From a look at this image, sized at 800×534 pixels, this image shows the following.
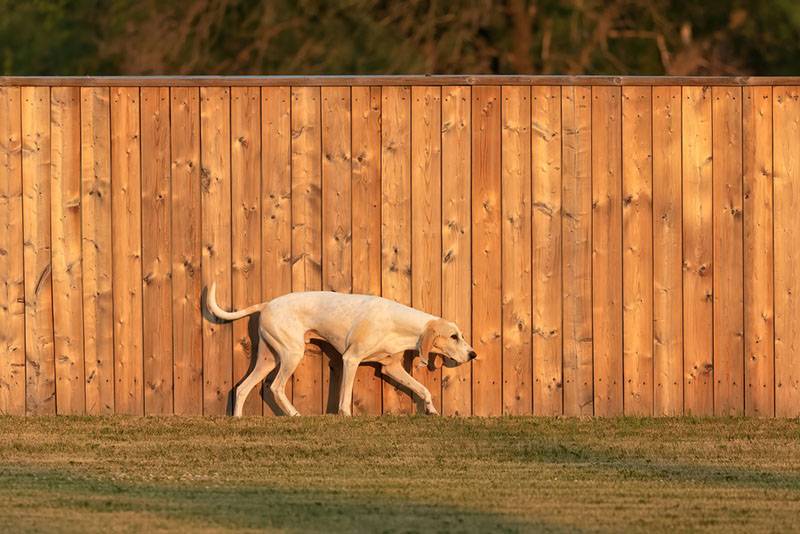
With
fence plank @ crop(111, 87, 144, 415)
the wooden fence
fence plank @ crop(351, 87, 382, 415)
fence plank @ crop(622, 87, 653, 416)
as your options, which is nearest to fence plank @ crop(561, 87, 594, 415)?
the wooden fence

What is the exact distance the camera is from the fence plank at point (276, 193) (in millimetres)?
12516

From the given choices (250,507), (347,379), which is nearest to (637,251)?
(347,379)

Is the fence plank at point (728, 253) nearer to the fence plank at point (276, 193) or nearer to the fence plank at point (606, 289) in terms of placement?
the fence plank at point (606, 289)

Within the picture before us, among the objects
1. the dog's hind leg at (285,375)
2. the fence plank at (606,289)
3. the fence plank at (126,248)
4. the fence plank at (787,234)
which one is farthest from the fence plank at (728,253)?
the fence plank at (126,248)

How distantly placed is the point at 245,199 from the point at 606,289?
101 inches

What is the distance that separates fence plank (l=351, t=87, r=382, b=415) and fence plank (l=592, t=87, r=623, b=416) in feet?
4.92

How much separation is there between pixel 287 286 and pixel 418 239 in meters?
0.96

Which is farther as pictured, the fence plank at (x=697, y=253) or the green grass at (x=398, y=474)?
the fence plank at (x=697, y=253)

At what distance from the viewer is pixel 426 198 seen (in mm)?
12523

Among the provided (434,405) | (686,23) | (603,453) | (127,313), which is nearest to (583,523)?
(603,453)

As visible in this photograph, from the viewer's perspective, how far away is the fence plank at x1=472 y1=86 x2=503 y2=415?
1251 cm

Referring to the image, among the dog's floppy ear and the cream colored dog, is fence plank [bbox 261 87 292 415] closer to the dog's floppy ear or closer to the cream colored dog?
the cream colored dog

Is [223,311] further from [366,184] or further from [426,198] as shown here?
[426,198]

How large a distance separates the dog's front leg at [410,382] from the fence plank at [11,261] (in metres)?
2.54
